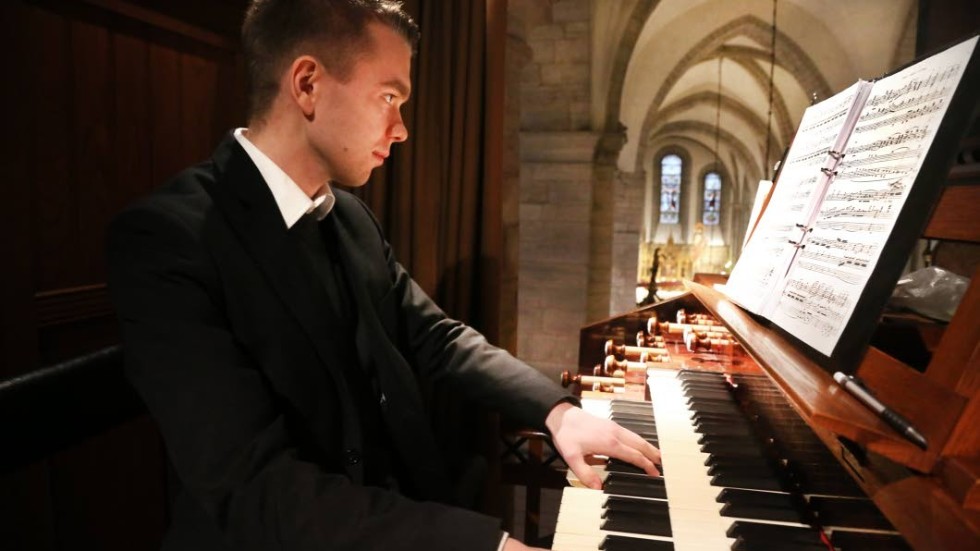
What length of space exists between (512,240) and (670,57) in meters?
8.33

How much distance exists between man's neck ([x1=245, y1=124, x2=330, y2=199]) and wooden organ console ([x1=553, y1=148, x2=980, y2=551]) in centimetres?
94

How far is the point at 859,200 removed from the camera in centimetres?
127

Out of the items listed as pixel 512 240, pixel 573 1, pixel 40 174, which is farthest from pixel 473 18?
pixel 573 1

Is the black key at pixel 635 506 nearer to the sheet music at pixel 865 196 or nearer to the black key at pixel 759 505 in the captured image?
the black key at pixel 759 505

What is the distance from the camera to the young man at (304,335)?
3.23 feet

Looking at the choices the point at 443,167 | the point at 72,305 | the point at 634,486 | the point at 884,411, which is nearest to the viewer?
the point at 884,411

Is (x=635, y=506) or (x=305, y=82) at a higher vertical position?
(x=305, y=82)

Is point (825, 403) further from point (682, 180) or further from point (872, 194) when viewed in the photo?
point (682, 180)

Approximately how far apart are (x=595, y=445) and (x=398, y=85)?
98 centimetres

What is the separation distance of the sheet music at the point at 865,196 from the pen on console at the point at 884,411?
148 millimetres

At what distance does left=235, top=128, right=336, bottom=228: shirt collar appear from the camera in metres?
1.38

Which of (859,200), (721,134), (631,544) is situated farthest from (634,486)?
(721,134)

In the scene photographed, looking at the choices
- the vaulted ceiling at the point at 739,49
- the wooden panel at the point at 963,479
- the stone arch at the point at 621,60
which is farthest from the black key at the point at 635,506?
the stone arch at the point at 621,60

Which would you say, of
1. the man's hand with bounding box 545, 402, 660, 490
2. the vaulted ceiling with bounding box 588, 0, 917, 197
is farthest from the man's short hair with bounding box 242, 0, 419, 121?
the vaulted ceiling with bounding box 588, 0, 917, 197
